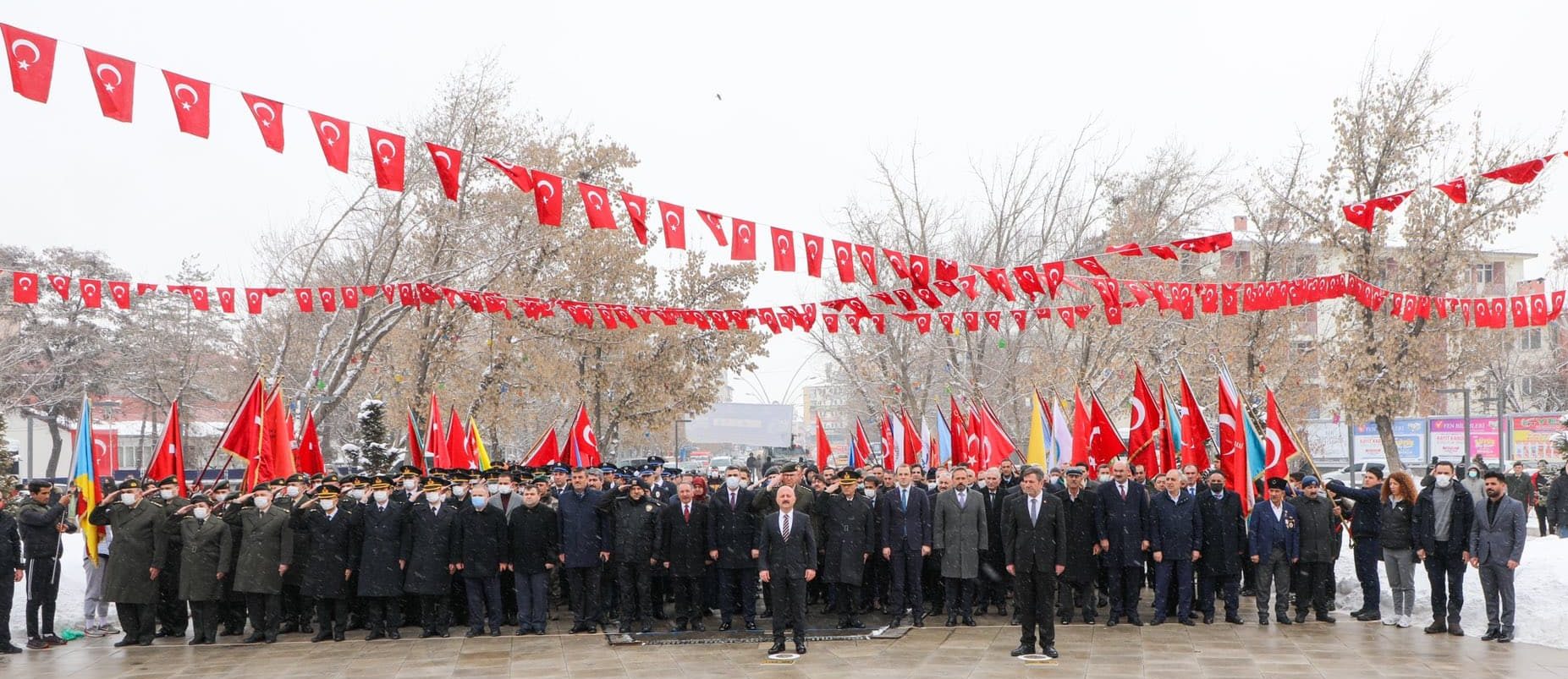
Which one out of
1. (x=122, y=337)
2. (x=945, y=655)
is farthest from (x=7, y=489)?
(x=122, y=337)

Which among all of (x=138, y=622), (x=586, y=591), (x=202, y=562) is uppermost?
(x=202, y=562)

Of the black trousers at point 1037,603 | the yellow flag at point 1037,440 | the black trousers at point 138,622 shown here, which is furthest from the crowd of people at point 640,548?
the yellow flag at point 1037,440

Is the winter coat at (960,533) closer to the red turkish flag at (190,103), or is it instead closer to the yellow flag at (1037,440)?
the yellow flag at (1037,440)

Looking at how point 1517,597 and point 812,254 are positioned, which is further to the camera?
point 812,254

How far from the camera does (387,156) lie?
11.8 metres

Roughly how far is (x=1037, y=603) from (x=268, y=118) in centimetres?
804

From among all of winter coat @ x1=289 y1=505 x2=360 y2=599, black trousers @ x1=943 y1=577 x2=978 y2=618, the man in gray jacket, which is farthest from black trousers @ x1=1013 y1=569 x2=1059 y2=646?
winter coat @ x1=289 y1=505 x2=360 y2=599

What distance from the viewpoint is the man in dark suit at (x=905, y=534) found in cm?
1391

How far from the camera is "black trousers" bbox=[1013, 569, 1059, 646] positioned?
11.5 m

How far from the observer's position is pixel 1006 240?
33125 mm

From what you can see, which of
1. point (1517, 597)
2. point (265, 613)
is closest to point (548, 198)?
point (265, 613)

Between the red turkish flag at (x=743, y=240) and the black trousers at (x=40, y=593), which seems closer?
the black trousers at (x=40, y=593)

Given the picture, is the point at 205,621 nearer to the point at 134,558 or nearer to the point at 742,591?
the point at 134,558

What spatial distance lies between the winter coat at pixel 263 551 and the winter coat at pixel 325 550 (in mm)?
153
